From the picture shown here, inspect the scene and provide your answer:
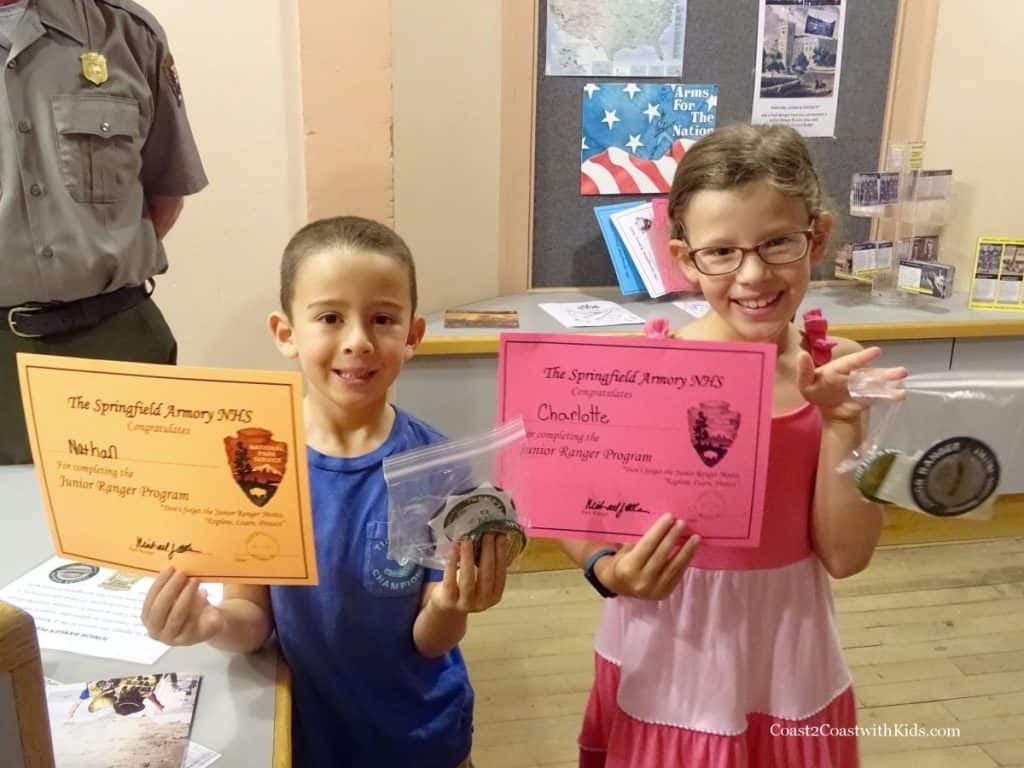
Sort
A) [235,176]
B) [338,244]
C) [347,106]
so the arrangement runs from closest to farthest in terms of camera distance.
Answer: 1. [338,244]
2. [347,106]
3. [235,176]

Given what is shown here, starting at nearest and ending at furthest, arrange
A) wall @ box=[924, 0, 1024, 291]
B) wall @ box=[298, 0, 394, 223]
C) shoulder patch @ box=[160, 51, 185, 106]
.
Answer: shoulder patch @ box=[160, 51, 185, 106] → wall @ box=[298, 0, 394, 223] → wall @ box=[924, 0, 1024, 291]

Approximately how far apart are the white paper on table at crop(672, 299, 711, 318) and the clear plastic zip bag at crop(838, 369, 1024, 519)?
5.22ft

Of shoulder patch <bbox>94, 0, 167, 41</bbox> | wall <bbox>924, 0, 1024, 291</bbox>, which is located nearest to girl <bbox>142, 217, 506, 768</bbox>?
shoulder patch <bbox>94, 0, 167, 41</bbox>

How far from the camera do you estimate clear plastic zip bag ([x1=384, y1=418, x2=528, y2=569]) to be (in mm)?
793

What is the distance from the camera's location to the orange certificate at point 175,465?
76 cm

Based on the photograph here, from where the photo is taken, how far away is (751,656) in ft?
3.32

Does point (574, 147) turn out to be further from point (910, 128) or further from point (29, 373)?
point (29, 373)

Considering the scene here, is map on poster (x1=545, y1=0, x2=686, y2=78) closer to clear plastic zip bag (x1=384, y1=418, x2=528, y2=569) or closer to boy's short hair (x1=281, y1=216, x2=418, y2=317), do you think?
boy's short hair (x1=281, y1=216, x2=418, y2=317)

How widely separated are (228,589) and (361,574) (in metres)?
0.14

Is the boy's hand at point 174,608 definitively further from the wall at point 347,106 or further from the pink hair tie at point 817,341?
the wall at point 347,106

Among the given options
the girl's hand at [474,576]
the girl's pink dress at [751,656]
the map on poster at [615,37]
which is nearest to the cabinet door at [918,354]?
the map on poster at [615,37]

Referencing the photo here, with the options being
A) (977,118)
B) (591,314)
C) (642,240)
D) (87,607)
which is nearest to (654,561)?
(87,607)

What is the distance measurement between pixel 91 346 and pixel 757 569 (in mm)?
1239
